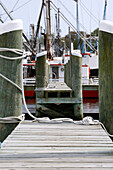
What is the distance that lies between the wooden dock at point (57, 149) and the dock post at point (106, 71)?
245 mm

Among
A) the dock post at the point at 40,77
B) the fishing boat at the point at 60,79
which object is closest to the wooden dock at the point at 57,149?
the dock post at the point at 40,77

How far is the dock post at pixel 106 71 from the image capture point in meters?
3.74

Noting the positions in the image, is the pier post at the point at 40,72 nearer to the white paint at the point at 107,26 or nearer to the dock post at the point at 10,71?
the dock post at the point at 10,71

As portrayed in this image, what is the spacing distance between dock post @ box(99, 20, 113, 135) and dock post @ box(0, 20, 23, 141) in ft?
4.18

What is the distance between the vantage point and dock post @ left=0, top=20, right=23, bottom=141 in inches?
151

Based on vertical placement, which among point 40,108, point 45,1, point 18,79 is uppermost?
point 45,1

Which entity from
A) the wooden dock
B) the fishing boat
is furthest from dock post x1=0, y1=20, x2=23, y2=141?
the fishing boat

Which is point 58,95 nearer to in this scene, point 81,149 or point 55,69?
point 81,149

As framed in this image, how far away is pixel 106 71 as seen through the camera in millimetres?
3859

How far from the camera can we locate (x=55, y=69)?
22.7 meters

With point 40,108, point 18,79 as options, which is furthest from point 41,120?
point 40,108

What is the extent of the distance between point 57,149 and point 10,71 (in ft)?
4.93

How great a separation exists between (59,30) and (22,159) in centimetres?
3200

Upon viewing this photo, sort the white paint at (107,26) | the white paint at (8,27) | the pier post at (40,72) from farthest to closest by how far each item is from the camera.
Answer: the pier post at (40,72)
the white paint at (8,27)
the white paint at (107,26)
